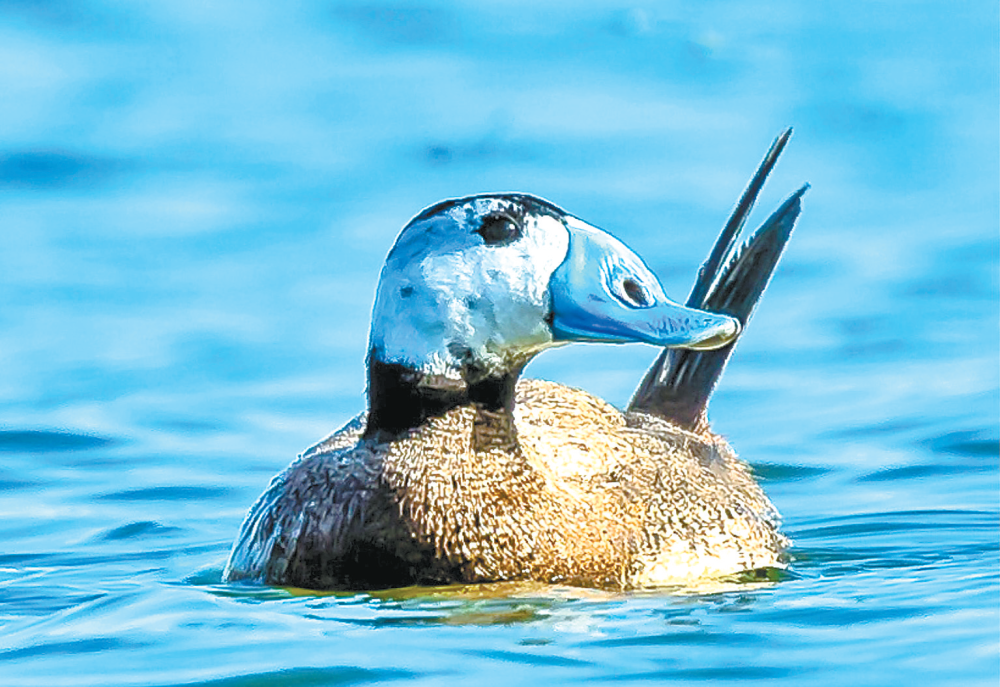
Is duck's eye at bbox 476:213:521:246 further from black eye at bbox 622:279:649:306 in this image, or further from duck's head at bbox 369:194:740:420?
black eye at bbox 622:279:649:306

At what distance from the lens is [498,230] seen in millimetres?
8930

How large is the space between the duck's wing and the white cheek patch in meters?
1.84

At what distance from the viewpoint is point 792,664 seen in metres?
7.98

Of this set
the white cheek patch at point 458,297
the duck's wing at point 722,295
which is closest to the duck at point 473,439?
the white cheek patch at point 458,297

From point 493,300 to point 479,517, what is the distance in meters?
0.73

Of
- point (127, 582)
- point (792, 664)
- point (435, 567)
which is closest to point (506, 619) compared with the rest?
point (435, 567)

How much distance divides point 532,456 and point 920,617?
150 centimetres

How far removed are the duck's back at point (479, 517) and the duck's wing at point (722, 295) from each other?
3.21 ft

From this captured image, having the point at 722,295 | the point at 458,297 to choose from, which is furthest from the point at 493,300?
the point at 722,295

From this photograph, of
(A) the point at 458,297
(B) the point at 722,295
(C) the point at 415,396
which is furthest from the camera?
(B) the point at 722,295

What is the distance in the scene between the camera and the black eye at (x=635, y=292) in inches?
355

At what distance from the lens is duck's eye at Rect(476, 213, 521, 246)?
890 cm

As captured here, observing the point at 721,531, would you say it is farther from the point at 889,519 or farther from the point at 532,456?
the point at 889,519

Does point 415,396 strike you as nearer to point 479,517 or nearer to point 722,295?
point 479,517
